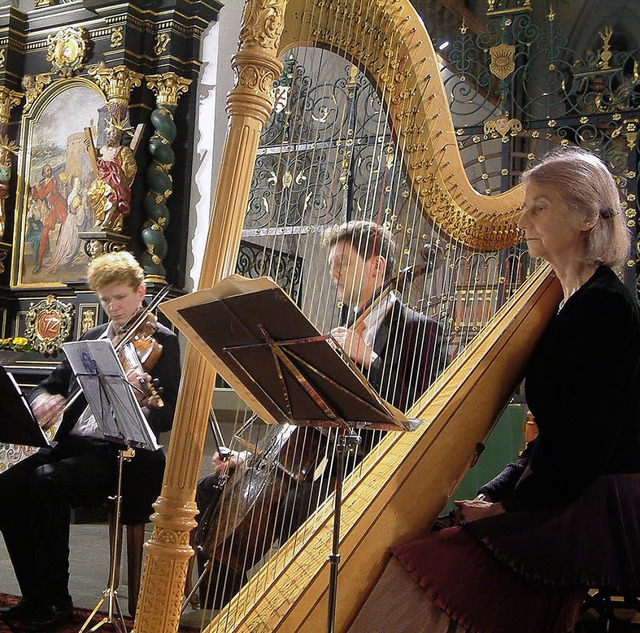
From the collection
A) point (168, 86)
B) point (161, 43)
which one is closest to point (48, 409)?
point (168, 86)

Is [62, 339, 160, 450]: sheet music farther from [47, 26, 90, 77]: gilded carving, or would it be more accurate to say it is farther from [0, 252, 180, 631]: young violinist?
[47, 26, 90, 77]: gilded carving

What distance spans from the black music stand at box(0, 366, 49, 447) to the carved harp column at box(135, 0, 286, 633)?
1.35m

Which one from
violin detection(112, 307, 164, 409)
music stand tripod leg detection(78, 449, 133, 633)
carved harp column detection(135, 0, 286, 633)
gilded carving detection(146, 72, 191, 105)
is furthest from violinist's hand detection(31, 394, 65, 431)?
gilded carving detection(146, 72, 191, 105)

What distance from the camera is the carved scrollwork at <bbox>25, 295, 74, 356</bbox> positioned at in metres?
6.94

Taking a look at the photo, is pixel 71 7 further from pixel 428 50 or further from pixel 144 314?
pixel 428 50

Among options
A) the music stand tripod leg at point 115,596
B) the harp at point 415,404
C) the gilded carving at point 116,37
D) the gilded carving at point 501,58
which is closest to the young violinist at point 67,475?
the music stand tripod leg at point 115,596

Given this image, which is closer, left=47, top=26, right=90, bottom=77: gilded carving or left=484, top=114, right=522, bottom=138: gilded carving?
left=484, top=114, right=522, bottom=138: gilded carving

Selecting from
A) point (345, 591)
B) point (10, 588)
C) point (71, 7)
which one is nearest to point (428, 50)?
point (345, 591)

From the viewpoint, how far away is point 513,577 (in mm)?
1934

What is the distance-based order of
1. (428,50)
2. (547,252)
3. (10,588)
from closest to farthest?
(547,252)
(428,50)
(10,588)

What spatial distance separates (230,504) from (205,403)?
86 cm

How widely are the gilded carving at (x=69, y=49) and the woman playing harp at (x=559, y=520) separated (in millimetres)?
5839

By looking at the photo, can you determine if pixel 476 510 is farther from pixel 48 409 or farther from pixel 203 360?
pixel 48 409

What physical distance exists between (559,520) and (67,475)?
6.90ft
